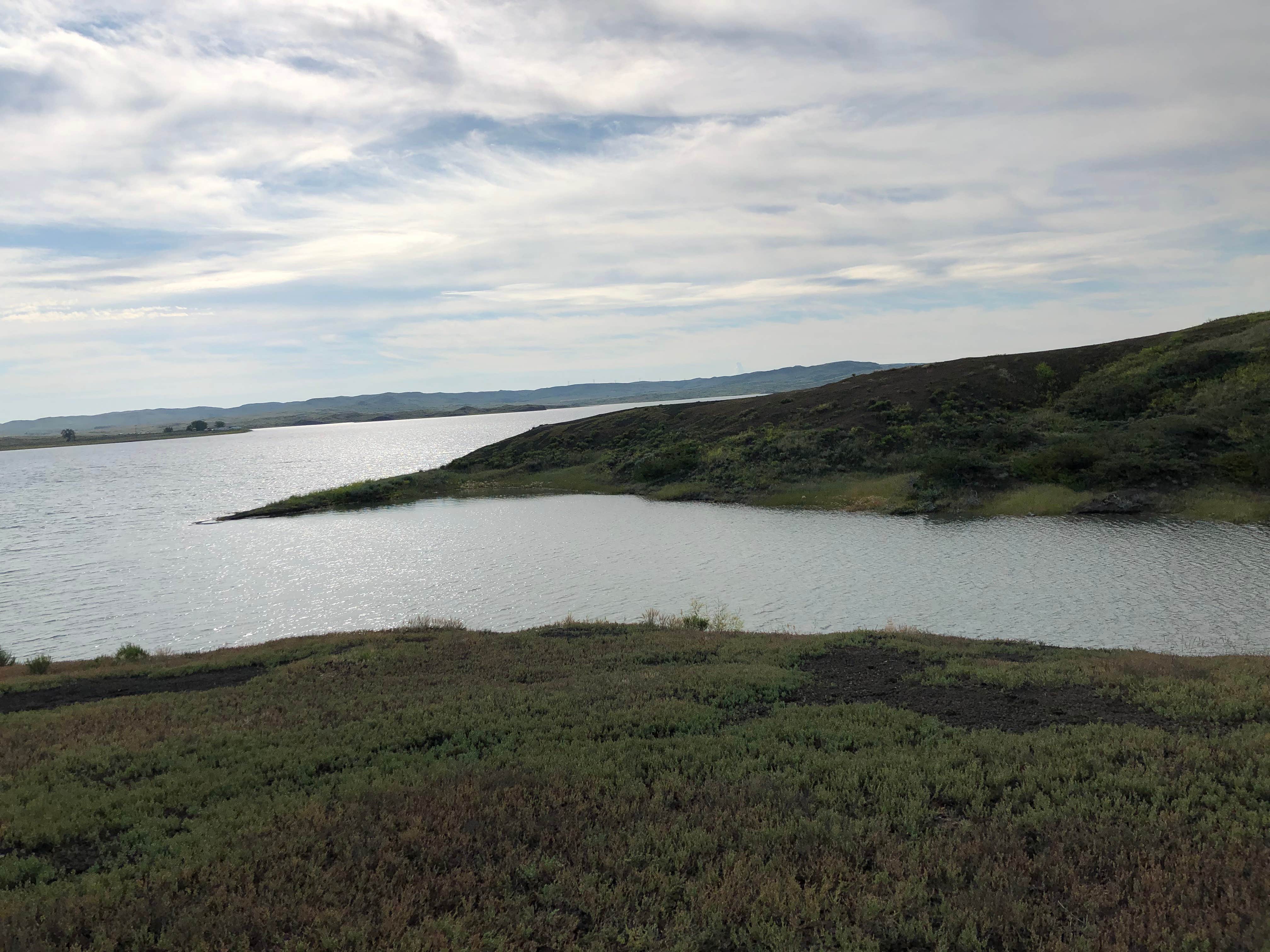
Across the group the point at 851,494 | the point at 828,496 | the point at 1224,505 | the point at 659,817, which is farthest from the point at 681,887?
the point at 828,496

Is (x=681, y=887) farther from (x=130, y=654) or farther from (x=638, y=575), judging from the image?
(x=638, y=575)

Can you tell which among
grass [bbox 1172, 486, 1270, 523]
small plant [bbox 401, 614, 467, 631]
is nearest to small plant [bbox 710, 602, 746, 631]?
small plant [bbox 401, 614, 467, 631]

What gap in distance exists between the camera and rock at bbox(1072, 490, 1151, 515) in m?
51.3

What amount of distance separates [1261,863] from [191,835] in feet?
42.8

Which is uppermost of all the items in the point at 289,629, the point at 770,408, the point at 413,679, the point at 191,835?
the point at 770,408

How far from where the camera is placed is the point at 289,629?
115 feet

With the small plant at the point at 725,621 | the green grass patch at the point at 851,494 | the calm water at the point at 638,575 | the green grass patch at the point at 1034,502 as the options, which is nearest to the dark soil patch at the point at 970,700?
the small plant at the point at 725,621

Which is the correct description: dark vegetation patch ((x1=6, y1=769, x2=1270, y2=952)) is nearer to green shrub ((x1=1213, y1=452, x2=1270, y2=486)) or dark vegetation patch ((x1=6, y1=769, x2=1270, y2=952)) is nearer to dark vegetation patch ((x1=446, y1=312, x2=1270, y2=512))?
dark vegetation patch ((x1=446, y1=312, x2=1270, y2=512))

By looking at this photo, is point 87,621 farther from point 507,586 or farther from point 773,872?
point 773,872

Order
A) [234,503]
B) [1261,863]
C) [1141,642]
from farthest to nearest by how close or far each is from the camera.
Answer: [234,503] < [1141,642] < [1261,863]

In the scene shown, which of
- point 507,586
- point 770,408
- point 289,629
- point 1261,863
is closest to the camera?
point 1261,863

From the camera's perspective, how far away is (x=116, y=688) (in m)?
21.1

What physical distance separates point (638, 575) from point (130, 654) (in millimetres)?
23725

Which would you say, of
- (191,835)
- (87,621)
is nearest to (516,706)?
(191,835)
